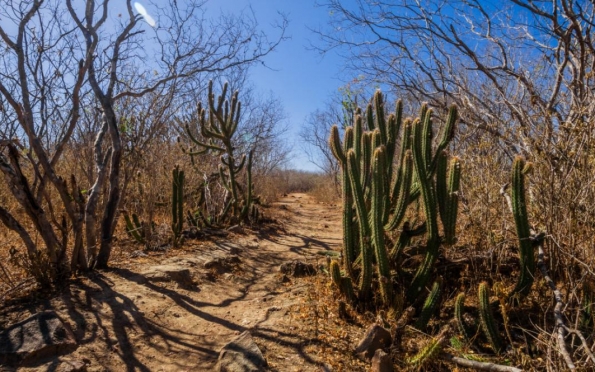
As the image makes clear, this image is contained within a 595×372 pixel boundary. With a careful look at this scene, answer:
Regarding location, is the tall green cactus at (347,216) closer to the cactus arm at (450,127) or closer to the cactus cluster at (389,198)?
the cactus cluster at (389,198)

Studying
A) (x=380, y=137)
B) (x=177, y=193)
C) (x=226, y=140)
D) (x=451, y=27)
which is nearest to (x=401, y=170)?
(x=380, y=137)

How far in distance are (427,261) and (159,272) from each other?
269cm

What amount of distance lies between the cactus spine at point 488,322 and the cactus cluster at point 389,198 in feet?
1.99

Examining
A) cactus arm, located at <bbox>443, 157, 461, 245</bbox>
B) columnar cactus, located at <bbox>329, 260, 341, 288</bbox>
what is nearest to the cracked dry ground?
columnar cactus, located at <bbox>329, 260, 341, 288</bbox>

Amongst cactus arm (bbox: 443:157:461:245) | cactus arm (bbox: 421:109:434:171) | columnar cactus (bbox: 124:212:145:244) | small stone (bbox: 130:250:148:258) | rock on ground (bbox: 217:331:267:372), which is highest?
cactus arm (bbox: 421:109:434:171)

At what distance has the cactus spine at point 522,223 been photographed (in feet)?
8.05

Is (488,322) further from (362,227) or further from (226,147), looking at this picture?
(226,147)

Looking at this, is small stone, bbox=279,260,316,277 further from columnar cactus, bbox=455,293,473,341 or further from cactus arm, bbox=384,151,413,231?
columnar cactus, bbox=455,293,473,341

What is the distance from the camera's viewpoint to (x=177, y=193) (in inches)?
211

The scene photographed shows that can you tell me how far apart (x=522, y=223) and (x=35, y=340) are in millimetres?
3262

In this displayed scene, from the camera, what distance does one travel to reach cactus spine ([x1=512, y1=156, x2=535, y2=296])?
2.45 metres

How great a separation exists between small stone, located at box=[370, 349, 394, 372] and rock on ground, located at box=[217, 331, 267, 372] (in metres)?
0.70

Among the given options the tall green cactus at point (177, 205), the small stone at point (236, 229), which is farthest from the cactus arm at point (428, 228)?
the small stone at point (236, 229)

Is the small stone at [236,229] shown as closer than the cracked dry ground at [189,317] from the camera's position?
No
